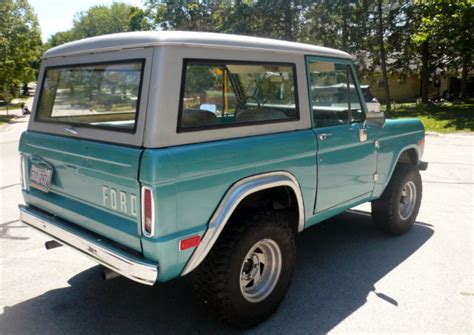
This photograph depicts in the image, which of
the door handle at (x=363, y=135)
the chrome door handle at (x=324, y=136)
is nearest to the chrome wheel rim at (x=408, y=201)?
the door handle at (x=363, y=135)

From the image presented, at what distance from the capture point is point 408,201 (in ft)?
16.3

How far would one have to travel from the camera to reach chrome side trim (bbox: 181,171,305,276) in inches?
102

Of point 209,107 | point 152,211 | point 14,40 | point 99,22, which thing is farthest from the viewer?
point 99,22

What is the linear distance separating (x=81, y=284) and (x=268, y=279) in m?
1.71

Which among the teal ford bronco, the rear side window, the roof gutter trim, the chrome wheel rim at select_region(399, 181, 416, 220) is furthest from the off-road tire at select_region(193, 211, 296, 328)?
the chrome wheel rim at select_region(399, 181, 416, 220)

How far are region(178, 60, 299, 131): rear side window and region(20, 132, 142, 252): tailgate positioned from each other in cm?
47

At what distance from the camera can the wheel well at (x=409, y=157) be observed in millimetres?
4871

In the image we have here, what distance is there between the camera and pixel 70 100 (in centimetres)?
333

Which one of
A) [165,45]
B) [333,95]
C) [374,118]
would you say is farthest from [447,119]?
[165,45]

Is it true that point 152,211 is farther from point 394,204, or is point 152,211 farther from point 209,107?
point 394,204

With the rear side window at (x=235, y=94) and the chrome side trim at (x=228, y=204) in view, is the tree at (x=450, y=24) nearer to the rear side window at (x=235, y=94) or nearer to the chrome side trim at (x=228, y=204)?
the rear side window at (x=235, y=94)

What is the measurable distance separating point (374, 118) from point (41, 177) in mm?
2992

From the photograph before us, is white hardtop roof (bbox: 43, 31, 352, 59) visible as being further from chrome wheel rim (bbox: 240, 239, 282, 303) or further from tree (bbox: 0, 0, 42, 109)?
tree (bbox: 0, 0, 42, 109)

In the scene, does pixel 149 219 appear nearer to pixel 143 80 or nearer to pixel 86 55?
pixel 143 80
